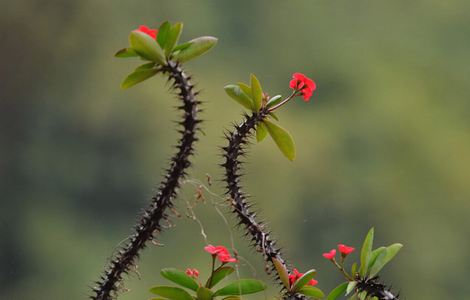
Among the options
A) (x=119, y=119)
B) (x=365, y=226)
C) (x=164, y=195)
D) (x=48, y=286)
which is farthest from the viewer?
(x=119, y=119)

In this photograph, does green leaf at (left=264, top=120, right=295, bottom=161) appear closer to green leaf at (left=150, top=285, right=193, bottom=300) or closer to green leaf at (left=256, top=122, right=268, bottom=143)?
green leaf at (left=256, top=122, right=268, bottom=143)

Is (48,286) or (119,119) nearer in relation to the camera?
(48,286)

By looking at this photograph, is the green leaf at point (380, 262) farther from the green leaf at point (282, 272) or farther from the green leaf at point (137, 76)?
the green leaf at point (137, 76)

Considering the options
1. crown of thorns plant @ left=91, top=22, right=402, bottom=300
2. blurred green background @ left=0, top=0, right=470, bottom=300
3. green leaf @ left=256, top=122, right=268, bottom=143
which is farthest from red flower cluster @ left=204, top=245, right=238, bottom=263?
blurred green background @ left=0, top=0, right=470, bottom=300

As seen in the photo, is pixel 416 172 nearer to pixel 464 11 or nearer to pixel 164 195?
pixel 464 11

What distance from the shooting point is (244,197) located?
0.59 meters

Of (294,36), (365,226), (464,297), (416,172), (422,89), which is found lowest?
(464,297)

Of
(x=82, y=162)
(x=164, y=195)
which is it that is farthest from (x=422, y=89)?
(x=164, y=195)

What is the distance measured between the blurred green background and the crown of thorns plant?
14.2 ft

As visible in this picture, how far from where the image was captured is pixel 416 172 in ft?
19.7

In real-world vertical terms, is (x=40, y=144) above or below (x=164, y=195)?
above

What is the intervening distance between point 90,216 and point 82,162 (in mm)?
443

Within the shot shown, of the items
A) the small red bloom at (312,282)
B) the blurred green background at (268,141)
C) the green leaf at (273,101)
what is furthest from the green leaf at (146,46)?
the blurred green background at (268,141)

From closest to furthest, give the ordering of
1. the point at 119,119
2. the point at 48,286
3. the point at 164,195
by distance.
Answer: the point at 164,195
the point at 48,286
the point at 119,119
